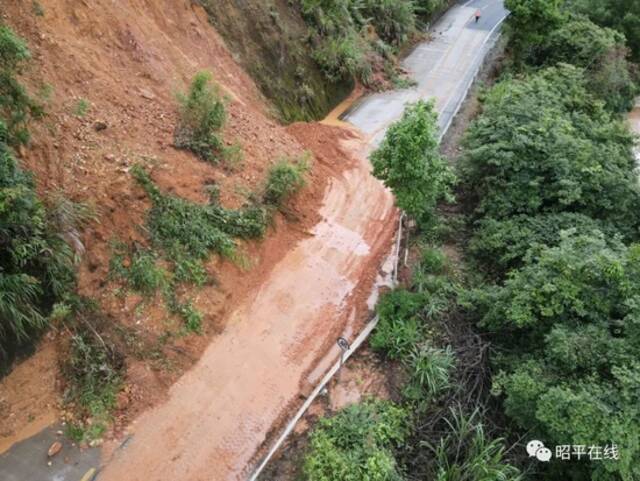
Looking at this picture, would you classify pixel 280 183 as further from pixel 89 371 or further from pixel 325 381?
pixel 89 371

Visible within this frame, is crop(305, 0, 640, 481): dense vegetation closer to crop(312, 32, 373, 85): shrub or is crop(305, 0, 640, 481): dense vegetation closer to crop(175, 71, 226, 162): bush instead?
crop(175, 71, 226, 162): bush

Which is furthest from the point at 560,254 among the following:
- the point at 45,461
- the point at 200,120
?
the point at 45,461

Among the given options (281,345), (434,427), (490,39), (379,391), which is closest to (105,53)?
(281,345)

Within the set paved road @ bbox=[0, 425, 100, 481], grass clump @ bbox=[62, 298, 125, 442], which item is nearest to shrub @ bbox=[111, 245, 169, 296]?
grass clump @ bbox=[62, 298, 125, 442]

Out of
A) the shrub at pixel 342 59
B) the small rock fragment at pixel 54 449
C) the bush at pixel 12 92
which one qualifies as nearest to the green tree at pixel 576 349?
the small rock fragment at pixel 54 449

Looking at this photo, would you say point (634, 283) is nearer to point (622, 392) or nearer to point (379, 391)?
point (622, 392)

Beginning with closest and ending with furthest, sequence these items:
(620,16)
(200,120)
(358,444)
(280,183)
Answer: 1. (358,444)
2. (200,120)
3. (280,183)
4. (620,16)

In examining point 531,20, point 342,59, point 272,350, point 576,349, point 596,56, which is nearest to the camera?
point 576,349
